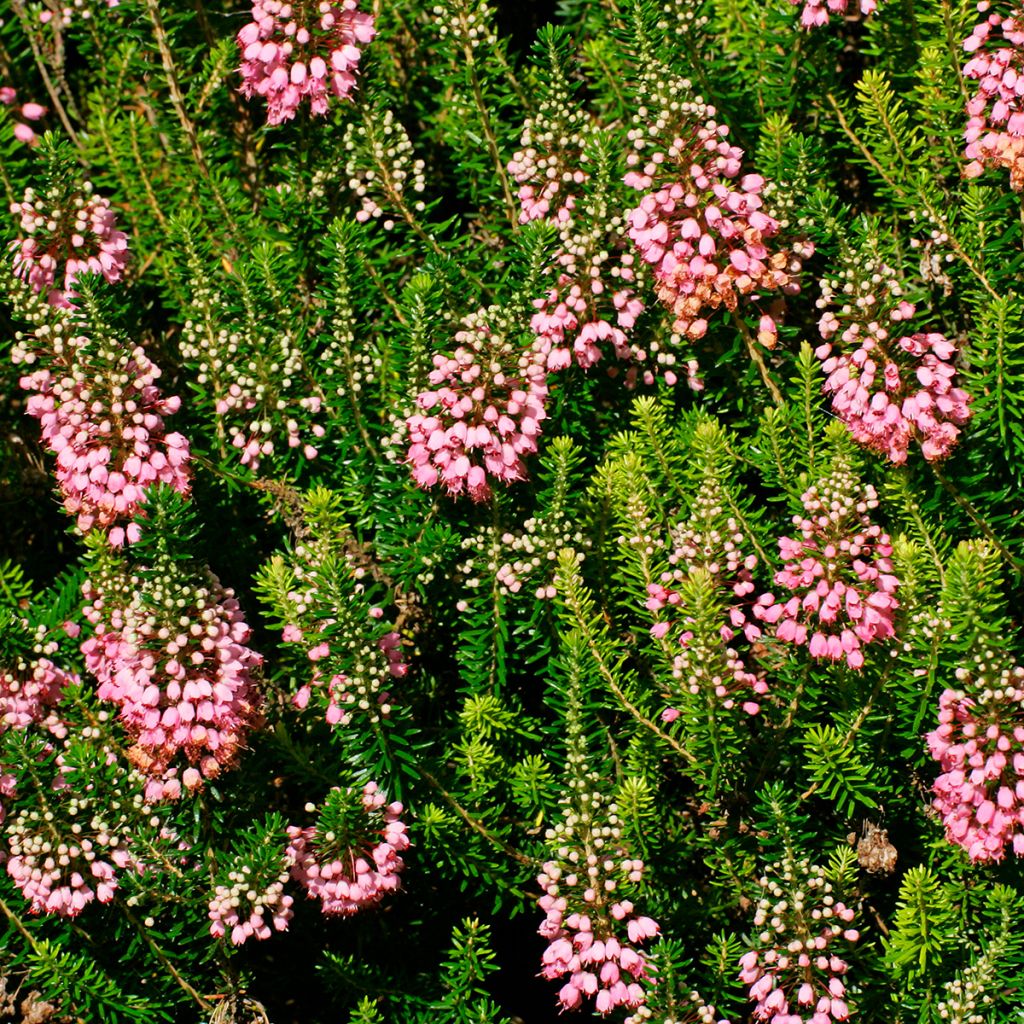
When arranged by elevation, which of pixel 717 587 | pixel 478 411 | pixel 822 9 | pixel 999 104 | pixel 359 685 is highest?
pixel 822 9

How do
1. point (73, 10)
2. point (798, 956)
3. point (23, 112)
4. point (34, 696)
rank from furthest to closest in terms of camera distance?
point (23, 112) < point (73, 10) < point (34, 696) < point (798, 956)

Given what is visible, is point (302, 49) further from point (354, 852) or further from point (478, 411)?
point (354, 852)

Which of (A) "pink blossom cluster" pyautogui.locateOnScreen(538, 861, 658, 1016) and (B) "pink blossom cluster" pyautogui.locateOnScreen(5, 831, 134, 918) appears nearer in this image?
(A) "pink blossom cluster" pyautogui.locateOnScreen(538, 861, 658, 1016)

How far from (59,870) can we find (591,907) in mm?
1986

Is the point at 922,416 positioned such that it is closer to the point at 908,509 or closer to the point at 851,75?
the point at 908,509

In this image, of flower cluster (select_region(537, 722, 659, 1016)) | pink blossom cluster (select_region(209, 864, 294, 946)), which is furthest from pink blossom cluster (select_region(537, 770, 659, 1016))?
pink blossom cluster (select_region(209, 864, 294, 946))

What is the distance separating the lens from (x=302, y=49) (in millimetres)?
5758

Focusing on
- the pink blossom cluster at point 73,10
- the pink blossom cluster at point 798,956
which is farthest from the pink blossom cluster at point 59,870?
the pink blossom cluster at point 73,10

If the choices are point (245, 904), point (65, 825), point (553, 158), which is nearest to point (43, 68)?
point (553, 158)

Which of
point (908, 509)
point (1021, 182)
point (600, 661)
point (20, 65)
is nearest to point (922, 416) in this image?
point (908, 509)

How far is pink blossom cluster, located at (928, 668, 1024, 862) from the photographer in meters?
4.44

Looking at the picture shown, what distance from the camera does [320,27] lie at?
571 centimetres

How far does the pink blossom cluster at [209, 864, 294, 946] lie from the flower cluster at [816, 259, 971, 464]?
2723mm

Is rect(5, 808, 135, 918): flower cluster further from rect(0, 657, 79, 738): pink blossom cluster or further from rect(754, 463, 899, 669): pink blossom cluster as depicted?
rect(754, 463, 899, 669): pink blossom cluster
